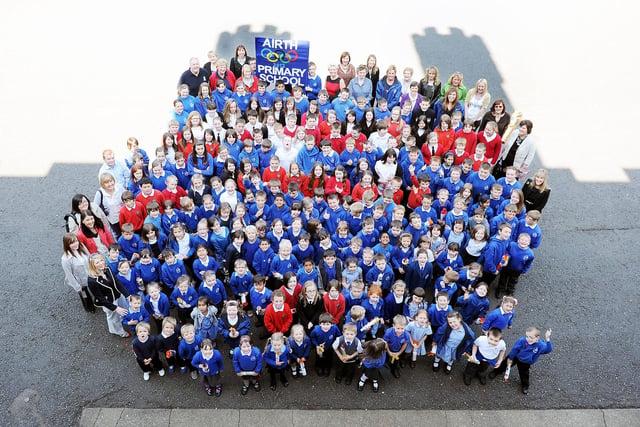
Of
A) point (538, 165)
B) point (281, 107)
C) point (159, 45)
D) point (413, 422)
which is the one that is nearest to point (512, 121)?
point (538, 165)

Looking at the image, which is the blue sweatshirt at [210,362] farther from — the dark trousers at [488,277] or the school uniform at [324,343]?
the dark trousers at [488,277]

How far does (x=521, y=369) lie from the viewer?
7074 mm

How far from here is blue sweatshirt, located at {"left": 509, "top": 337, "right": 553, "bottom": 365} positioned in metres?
6.77

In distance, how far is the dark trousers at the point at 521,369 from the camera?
701 centimetres

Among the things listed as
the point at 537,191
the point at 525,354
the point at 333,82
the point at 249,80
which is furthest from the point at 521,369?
the point at 249,80

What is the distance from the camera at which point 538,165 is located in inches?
455

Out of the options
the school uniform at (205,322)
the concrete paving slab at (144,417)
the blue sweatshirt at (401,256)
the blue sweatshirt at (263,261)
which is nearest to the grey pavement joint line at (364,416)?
the concrete paving slab at (144,417)

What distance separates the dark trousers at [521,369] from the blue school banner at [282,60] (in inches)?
277

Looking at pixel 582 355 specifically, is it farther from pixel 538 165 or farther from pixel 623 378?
pixel 538 165

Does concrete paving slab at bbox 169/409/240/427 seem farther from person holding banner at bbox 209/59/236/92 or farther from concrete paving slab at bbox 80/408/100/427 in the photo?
person holding banner at bbox 209/59/236/92

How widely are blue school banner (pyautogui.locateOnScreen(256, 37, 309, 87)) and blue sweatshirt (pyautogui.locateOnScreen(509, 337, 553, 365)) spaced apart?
23.0 feet

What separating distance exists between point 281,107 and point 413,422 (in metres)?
6.44

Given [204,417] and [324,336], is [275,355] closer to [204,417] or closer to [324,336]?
[324,336]

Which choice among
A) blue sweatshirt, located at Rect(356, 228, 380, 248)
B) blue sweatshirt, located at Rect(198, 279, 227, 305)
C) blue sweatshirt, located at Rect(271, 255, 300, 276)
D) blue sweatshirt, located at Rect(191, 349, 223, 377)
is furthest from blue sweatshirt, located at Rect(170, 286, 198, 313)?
blue sweatshirt, located at Rect(356, 228, 380, 248)
